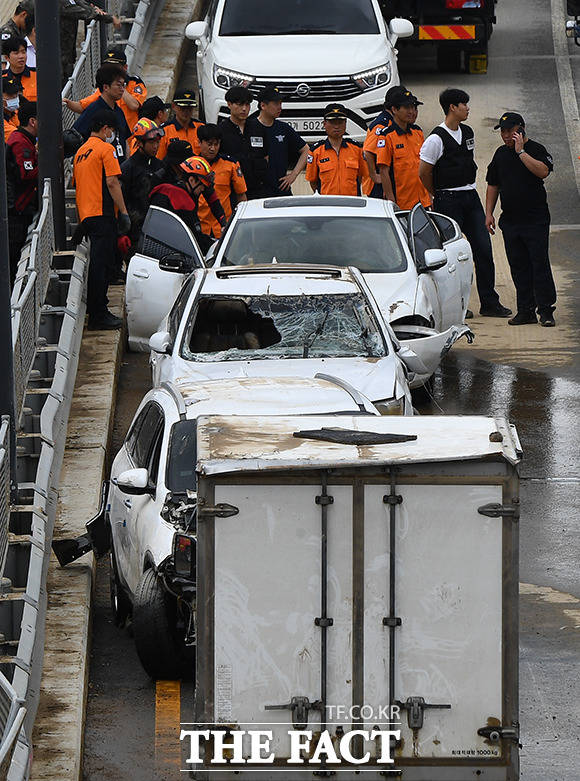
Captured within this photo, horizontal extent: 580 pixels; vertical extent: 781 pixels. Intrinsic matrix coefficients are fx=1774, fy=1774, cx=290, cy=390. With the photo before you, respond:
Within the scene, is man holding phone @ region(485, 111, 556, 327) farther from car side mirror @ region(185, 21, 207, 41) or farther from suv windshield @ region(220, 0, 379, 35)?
car side mirror @ region(185, 21, 207, 41)

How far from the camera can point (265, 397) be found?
10.1 metres

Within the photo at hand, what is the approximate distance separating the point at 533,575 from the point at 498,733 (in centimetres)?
367

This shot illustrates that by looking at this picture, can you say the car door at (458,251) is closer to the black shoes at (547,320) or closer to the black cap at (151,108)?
the black shoes at (547,320)

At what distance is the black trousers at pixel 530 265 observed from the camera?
16.5 m

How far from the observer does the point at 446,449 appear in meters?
7.27

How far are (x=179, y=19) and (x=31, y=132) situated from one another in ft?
42.7

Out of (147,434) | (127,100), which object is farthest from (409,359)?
(127,100)

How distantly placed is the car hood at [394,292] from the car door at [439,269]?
0.39 meters

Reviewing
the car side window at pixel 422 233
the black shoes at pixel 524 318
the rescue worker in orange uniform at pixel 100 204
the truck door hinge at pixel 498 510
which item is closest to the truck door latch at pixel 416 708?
the truck door hinge at pixel 498 510

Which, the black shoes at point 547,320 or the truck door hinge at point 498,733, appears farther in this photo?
the black shoes at point 547,320

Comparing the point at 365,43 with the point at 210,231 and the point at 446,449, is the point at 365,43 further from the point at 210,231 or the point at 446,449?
the point at 446,449

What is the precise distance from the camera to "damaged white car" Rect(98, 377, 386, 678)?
9148 millimetres

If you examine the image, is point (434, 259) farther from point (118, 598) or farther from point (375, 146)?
point (118, 598)

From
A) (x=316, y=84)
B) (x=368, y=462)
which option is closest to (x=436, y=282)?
(x=316, y=84)
